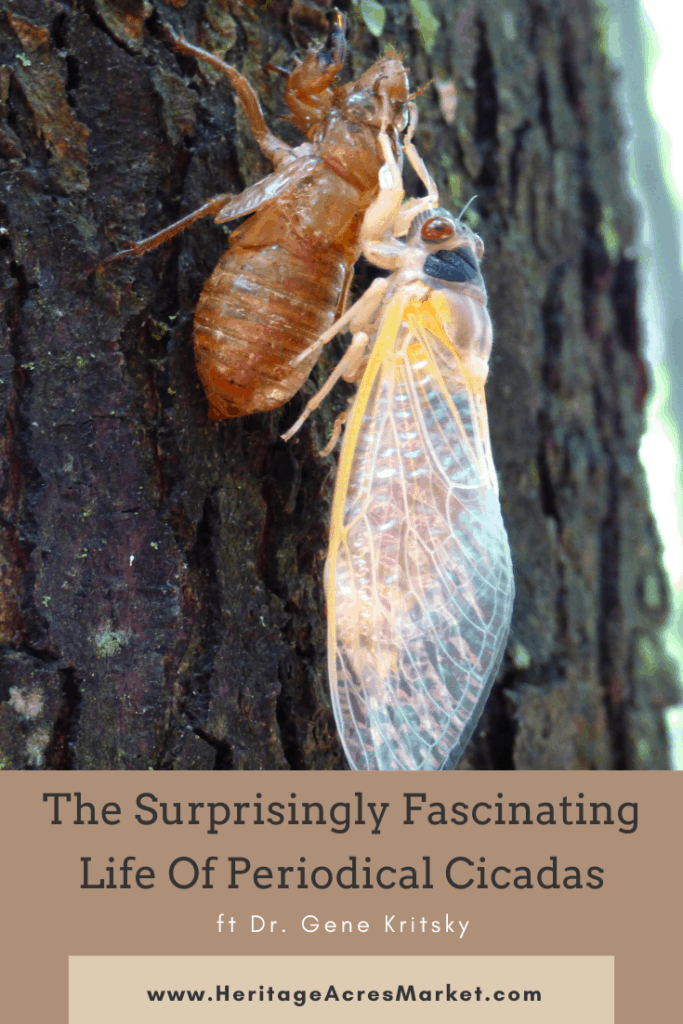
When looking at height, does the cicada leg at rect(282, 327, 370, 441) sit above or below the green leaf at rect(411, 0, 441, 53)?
below

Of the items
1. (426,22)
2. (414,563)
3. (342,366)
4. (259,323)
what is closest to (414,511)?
(414,563)

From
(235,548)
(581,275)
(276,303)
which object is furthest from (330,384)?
(581,275)

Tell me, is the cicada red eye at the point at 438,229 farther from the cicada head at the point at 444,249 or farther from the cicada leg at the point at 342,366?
the cicada leg at the point at 342,366

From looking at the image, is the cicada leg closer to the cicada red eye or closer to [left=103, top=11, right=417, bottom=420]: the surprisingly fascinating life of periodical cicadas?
[left=103, top=11, right=417, bottom=420]: the surprisingly fascinating life of periodical cicadas

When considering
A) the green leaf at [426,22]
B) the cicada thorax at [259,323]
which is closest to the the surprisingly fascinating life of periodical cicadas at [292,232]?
the cicada thorax at [259,323]

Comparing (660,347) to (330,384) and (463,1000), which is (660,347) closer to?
(330,384)

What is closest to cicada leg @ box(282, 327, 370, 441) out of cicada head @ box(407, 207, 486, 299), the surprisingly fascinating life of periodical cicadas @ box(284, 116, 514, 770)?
the surprisingly fascinating life of periodical cicadas @ box(284, 116, 514, 770)
